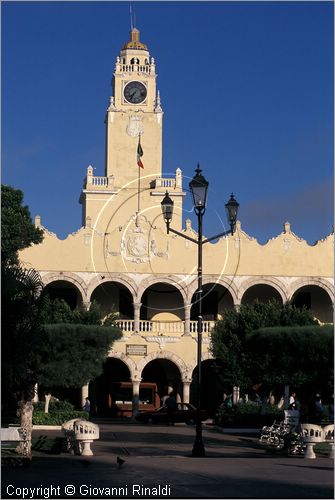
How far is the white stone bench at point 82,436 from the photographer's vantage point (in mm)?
23000

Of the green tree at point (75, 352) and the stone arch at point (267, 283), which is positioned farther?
the stone arch at point (267, 283)

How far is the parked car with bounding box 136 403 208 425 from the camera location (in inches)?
1713

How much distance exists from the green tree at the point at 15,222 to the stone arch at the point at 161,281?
5.56 meters

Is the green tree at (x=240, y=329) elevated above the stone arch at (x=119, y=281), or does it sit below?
below

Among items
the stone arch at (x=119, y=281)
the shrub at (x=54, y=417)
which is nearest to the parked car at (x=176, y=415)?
the shrub at (x=54, y=417)

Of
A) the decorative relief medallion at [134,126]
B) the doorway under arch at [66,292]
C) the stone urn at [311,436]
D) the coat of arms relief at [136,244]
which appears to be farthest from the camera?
the decorative relief medallion at [134,126]

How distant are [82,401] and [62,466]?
29.2 metres

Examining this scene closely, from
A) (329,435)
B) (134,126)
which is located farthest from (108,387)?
(329,435)

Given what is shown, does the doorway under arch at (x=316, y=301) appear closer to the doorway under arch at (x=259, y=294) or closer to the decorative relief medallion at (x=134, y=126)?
the doorway under arch at (x=259, y=294)

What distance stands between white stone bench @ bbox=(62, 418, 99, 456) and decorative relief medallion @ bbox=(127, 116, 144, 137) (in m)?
33.2

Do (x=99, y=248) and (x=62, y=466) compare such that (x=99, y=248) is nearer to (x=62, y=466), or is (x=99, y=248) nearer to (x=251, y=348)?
(x=251, y=348)

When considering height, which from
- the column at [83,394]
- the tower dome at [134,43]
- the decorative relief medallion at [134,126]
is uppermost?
the tower dome at [134,43]

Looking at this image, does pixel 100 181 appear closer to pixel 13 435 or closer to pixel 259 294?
pixel 259 294

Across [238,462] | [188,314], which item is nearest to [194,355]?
[188,314]
